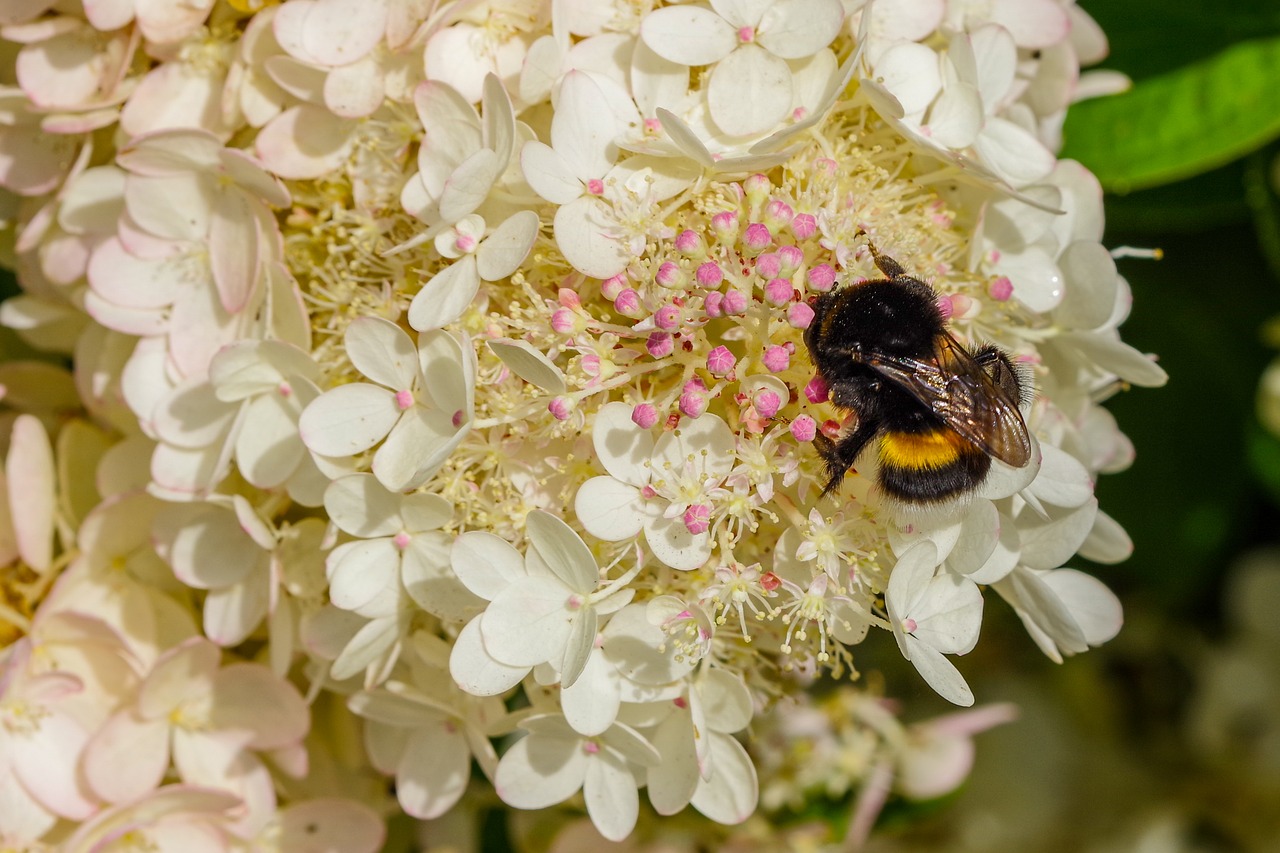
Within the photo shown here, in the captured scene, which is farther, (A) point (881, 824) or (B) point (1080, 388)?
(A) point (881, 824)

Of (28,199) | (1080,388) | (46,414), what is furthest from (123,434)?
(1080,388)

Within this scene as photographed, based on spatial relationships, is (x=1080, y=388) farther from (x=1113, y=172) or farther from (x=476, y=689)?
(x=476, y=689)

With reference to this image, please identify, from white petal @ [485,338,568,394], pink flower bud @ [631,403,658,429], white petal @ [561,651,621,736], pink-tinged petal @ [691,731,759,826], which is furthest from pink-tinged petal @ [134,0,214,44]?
pink-tinged petal @ [691,731,759,826]

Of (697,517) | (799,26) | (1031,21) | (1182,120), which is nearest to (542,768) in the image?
(697,517)

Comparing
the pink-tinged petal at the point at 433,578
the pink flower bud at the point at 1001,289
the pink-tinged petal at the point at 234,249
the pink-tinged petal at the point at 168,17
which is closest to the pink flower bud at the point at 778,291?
the pink flower bud at the point at 1001,289

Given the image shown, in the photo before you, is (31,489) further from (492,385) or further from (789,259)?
(789,259)

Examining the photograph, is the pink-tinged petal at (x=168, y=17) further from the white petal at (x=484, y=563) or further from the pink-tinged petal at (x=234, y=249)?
the white petal at (x=484, y=563)
